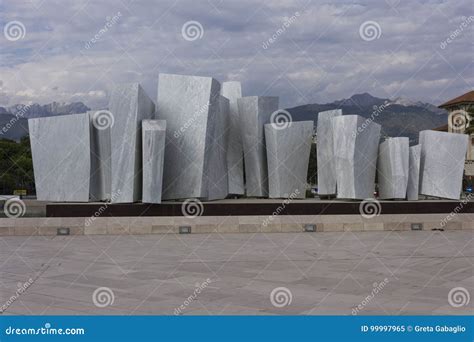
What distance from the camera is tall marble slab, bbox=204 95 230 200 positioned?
65.6ft

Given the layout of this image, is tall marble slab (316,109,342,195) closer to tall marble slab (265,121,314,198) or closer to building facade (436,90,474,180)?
tall marble slab (265,121,314,198)

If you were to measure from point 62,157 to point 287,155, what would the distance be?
8114 millimetres

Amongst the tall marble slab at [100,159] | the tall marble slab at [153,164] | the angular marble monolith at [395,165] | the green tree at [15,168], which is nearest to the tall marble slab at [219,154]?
the tall marble slab at [153,164]

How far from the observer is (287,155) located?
2197cm

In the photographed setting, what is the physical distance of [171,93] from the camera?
20031 mm

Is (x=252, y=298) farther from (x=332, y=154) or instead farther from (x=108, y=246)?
(x=332, y=154)

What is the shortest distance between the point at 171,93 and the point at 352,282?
12194 mm

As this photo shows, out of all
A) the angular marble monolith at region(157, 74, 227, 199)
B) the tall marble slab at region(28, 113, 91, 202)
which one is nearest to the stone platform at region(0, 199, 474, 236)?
the angular marble monolith at region(157, 74, 227, 199)

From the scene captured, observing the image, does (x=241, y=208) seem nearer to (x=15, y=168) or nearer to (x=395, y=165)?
(x=395, y=165)

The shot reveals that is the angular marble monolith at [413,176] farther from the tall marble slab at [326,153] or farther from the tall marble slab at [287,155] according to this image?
the tall marble slab at [287,155]

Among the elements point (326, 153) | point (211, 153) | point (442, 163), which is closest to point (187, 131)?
point (211, 153)

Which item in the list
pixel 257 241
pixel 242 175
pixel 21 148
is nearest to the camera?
pixel 257 241

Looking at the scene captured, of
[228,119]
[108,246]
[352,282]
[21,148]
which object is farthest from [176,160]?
[21,148]

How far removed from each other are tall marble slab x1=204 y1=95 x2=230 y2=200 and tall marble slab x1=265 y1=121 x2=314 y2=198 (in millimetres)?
1642
